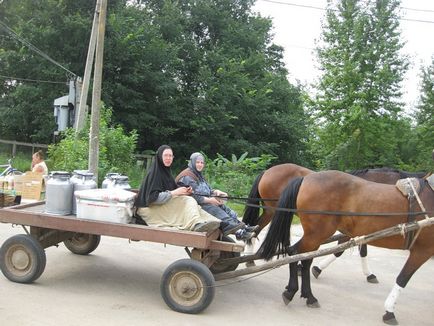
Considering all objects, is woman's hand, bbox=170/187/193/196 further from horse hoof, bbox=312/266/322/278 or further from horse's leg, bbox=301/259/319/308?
horse hoof, bbox=312/266/322/278

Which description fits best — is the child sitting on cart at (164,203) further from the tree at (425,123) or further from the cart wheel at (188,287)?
the tree at (425,123)

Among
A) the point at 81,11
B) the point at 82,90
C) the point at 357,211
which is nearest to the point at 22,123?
the point at 81,11

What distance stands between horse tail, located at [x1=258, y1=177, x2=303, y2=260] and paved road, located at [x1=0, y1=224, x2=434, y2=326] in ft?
1.83

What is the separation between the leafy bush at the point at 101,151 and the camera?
1230 cm

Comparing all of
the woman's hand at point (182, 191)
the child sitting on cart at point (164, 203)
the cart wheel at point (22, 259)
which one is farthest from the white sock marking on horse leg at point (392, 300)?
the cart wheel at point (22, 259)

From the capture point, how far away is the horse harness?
4.79 meters

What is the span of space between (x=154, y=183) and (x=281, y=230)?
156 cm

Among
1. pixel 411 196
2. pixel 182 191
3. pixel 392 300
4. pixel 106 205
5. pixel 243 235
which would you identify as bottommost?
pixel 392 300

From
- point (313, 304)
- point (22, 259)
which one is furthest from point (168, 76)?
point (313, 304)

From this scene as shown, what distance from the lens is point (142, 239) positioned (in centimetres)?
478

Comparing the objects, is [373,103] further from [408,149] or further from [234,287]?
[234,287]

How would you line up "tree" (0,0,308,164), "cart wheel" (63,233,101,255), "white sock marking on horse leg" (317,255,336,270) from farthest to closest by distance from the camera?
"tree" (0,0,308,164) < "cart wheel" (63,233,101,255) < "white sock marking on horse leg" (317,255,336,270)

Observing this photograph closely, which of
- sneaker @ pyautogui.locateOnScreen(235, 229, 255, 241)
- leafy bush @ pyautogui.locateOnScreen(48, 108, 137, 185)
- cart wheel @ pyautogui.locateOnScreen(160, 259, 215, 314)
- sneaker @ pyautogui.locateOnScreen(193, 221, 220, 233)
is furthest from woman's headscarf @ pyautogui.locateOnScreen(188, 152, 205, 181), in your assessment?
leafy bush @ pyautogui.locateOnScreen(48, 108, 137, 185)

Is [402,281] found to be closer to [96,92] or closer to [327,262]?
[327,262]
